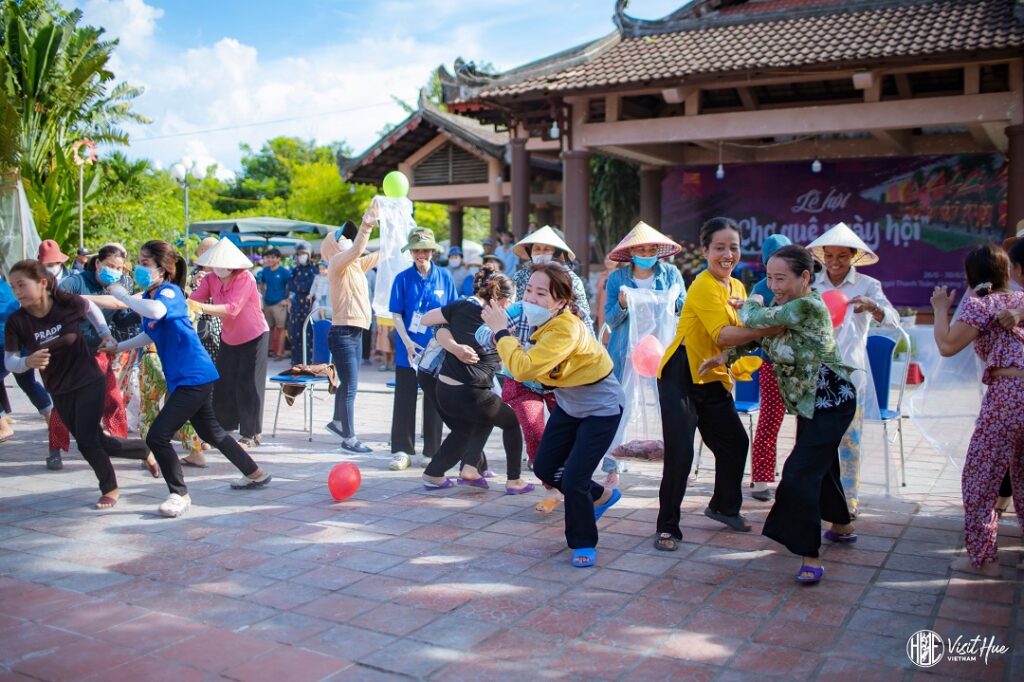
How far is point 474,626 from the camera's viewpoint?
3713mm

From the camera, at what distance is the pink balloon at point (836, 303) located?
5281mm

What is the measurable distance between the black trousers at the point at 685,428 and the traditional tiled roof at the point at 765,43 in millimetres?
7415

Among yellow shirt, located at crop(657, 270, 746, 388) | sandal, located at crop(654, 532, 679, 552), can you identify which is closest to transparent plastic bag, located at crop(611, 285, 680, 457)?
sandal, located at crop(654, 532, 679, 552)

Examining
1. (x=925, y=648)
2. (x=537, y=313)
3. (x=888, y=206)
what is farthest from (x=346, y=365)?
(x=888, y=206)

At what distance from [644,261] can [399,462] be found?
237 cm

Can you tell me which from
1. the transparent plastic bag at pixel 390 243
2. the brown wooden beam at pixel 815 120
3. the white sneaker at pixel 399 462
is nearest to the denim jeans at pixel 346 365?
the transparent plastic bag at pixel 390 243

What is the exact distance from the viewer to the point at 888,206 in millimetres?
14227

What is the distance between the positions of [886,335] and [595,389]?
8.97 feet

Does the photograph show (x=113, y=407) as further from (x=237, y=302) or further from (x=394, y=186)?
(x=394, y=186)

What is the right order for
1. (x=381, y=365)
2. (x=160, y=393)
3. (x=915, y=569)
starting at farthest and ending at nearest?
(x=381, y=365) < (x=160, y=393) < (x=915, y=569)

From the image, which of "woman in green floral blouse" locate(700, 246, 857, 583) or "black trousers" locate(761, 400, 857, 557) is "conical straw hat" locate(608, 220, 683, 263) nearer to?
"woman in green floral blouse" locate(700, 246, 857, 583)

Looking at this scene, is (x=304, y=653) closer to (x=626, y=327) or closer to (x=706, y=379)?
(x=706, y=379)

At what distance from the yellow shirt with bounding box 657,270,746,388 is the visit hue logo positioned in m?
Result: 1.59

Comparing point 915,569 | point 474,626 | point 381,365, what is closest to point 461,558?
point 474,626
